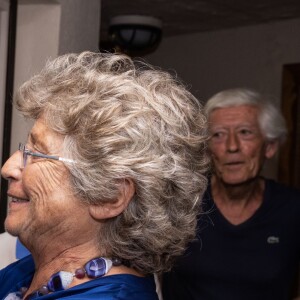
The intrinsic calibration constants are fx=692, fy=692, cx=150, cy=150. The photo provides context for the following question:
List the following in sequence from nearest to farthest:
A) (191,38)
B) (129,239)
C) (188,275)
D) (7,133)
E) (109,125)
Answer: (109,125) → (129,239) → (188,275) → (7,133) → (191,38)

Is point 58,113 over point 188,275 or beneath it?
over

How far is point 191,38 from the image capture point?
5359mm

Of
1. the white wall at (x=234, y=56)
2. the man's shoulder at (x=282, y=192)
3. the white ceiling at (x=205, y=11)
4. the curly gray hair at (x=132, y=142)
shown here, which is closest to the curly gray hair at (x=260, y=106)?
the man's shoulder at (x=282, y=192)

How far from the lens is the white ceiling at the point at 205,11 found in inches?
169

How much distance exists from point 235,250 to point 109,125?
1.29m

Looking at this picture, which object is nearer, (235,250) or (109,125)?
(109,125)

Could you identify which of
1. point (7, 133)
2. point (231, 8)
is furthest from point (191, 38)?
point (7, 133)

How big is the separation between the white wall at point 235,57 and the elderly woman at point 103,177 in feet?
10.6

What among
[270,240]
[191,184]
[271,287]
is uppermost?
[191,184]

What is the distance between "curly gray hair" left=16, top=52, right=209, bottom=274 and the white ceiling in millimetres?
2916

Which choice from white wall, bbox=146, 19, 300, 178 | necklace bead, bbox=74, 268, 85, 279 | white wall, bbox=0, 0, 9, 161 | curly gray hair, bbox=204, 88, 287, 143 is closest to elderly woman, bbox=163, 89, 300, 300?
curly gray hair, bbox=204, 88, 287, 143

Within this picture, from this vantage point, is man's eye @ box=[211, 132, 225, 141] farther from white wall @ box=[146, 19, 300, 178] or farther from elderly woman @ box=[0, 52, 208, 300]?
white wall @ box=[146, 19, 300, 178]

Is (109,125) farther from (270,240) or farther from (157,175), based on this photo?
(270,240)

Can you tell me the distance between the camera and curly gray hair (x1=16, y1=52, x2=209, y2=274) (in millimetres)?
1290
